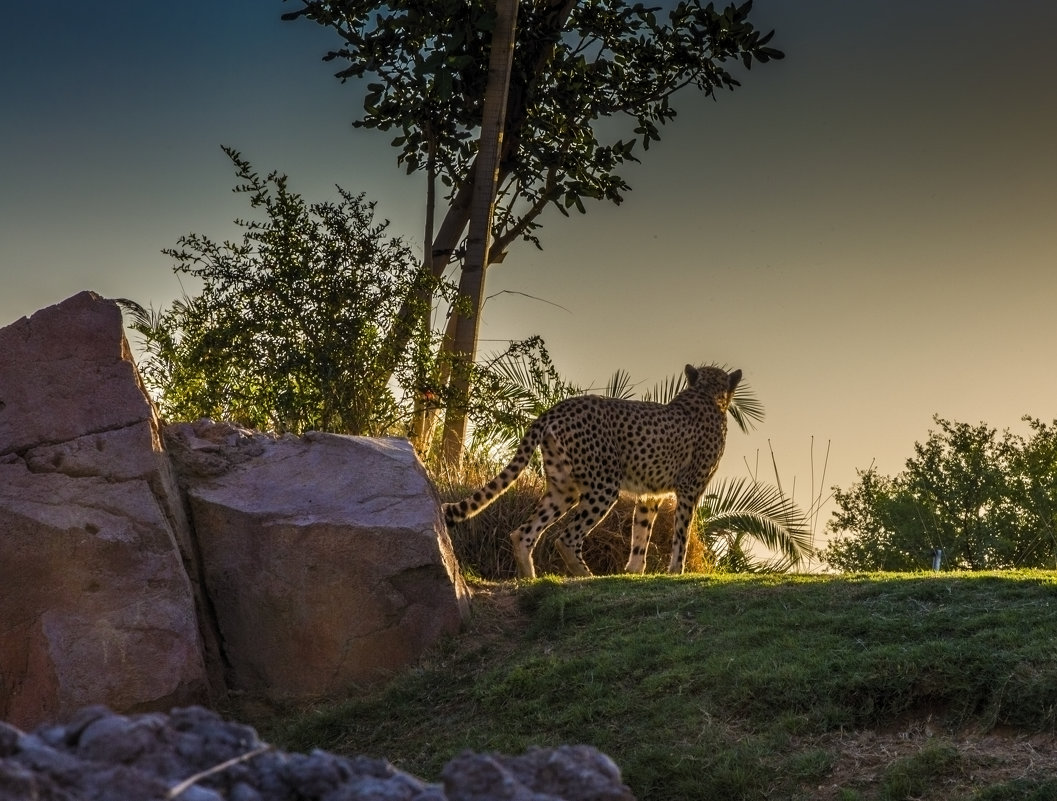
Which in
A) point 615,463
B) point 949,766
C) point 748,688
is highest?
point 615,463

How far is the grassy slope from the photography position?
685 centimetres

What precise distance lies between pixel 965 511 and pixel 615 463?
5678mm

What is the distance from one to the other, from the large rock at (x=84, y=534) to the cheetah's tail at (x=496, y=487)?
117 inches

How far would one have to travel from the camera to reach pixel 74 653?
8.02 metres

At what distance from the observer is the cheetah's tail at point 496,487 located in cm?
1121

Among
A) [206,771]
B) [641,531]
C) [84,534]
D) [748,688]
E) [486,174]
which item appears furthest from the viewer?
[486,174]

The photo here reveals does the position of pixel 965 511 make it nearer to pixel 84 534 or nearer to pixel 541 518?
pixel 541 518

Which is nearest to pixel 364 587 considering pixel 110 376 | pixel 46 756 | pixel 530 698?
pixel 530 698

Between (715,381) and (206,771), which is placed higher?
(715,381)

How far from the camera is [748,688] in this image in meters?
7.61

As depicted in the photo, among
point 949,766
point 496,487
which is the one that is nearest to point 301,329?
point 496,487

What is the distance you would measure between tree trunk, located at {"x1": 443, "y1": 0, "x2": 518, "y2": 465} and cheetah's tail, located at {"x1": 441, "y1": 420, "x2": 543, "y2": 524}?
10.9 ft

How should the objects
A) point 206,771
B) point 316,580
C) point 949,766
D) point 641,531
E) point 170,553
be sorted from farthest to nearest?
point 641,531, point 316,580, point 170,553, point 949,766, point 206,771

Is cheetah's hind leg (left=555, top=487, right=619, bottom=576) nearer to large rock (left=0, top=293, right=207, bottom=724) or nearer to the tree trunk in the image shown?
the tree trunk
